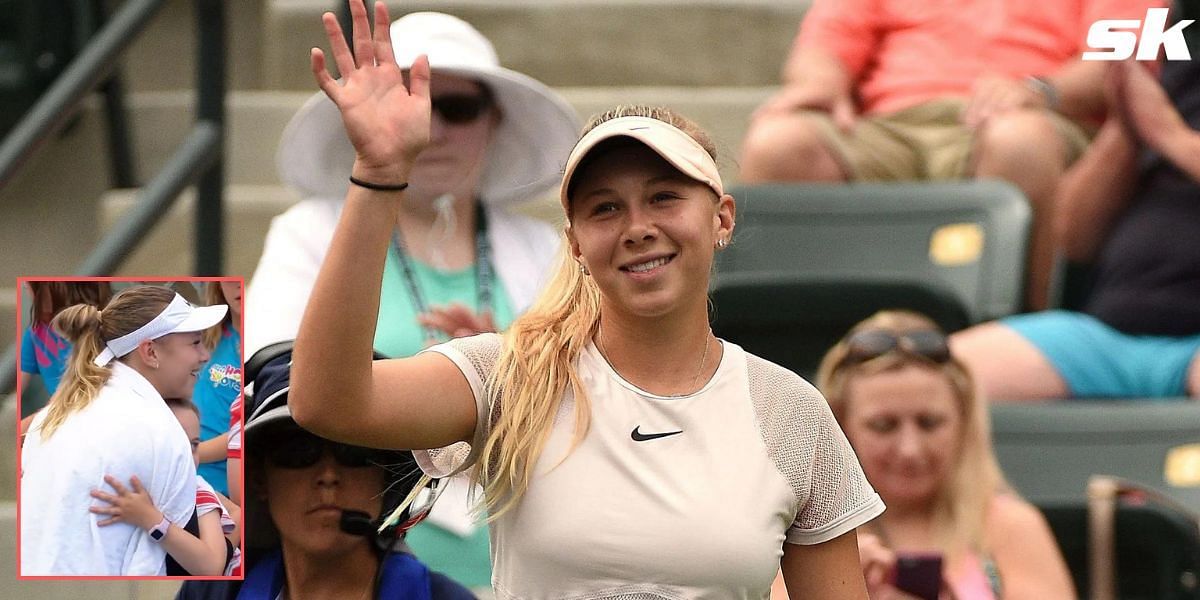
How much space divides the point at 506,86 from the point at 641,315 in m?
1.09

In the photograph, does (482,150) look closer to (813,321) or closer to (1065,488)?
(813,321)

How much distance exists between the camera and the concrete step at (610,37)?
3920 millimetres

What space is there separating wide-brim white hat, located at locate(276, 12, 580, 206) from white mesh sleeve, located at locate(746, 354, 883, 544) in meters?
0.97

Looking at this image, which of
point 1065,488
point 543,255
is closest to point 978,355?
point 1065,488

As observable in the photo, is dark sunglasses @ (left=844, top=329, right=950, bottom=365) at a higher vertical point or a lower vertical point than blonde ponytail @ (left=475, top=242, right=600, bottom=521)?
lower

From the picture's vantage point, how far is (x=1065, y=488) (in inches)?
106

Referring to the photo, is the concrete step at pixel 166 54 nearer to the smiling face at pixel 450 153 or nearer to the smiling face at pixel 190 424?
the smiling face at pixel 450 153

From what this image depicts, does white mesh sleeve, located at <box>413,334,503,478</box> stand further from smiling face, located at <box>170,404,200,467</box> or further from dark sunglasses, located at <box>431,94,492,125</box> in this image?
dark sunglasses, located at <box>431,94,492,125</box>

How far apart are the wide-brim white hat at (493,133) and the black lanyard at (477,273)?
0.24ft

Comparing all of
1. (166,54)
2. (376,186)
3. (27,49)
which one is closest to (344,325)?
(376,186)

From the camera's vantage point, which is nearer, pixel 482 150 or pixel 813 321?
pixel 482 150

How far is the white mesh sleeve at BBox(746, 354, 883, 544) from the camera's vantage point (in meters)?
1.39

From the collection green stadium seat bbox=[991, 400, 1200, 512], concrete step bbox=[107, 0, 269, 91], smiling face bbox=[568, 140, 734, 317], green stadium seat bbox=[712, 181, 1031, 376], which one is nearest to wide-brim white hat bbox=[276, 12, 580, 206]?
green stadium seat bbox=[712, 181, 1031, 376]

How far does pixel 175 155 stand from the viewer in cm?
304
